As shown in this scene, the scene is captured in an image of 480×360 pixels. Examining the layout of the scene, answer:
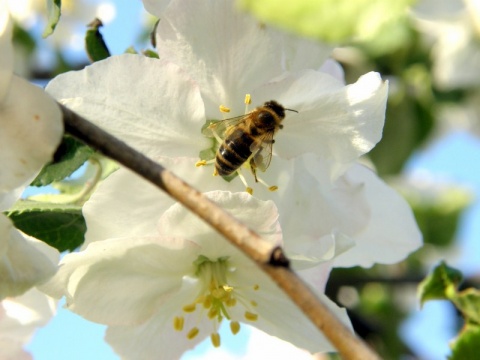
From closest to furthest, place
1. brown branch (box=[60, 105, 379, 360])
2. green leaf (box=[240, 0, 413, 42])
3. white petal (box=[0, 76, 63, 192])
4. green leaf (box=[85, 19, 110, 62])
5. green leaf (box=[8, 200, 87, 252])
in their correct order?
green leaf (box=[240, 0, 413, 42]), brown branch (box=[60, 105, 379, 360]), white petal (box=[0, 76, 63, 192]), green leaf (box=[8, 200, 87, 252]), green leaf (box=[85, 19, 110, 62])

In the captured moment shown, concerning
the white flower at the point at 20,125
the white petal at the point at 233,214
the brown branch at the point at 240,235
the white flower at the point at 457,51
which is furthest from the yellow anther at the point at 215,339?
the white flower at the point at 457,51

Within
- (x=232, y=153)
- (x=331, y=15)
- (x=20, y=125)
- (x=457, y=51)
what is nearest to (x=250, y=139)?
(x=232, y=153)

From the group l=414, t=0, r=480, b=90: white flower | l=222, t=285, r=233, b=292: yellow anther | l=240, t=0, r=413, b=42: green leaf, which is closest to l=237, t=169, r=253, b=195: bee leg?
l=222, t=285, r=233, b=292: yellow anther

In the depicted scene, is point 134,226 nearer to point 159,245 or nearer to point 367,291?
point 159,245

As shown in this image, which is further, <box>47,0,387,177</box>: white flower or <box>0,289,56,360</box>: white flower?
<box>0,289,56,360</box>: white flower

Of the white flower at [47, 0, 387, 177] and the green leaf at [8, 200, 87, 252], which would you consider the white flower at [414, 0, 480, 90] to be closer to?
the white flower at [47, 0, 387, 177]

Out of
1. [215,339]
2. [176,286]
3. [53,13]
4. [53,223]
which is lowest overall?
[215,339]

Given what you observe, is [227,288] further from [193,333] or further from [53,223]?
[53,223]
